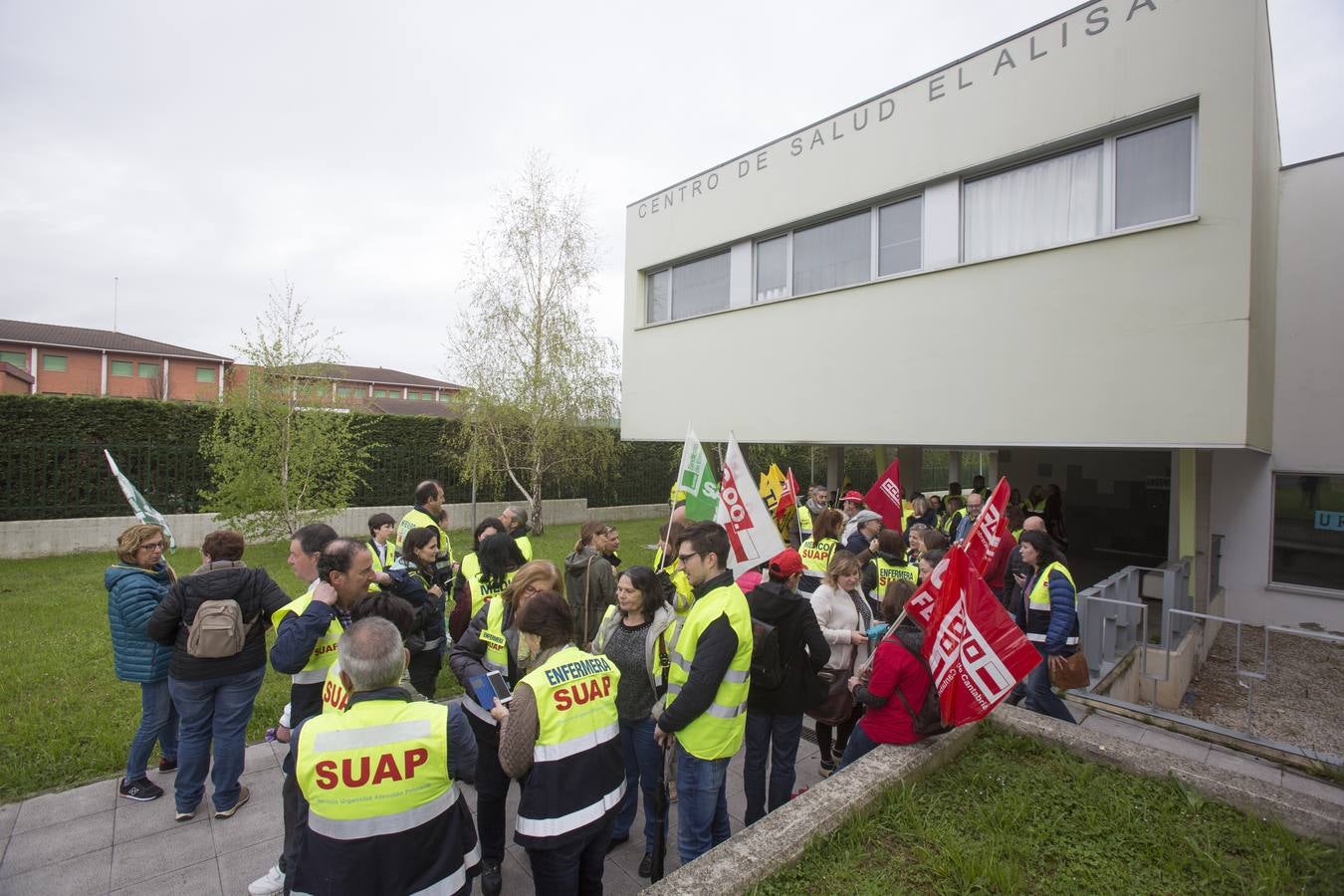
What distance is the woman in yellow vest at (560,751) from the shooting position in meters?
2.75

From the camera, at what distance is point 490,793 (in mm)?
3551

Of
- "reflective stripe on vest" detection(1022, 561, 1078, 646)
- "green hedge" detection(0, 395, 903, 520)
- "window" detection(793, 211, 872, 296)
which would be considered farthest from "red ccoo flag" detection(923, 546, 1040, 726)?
"green hedge" detection(0, 395, 903, 520)

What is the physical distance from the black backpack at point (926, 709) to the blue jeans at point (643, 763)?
1.49 metres

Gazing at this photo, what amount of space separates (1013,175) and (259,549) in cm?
1539

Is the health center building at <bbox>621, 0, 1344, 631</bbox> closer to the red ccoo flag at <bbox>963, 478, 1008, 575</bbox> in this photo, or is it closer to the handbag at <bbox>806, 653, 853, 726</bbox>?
the red ccoo flag at <bbox>963, 478, 1008, 575</bbox>

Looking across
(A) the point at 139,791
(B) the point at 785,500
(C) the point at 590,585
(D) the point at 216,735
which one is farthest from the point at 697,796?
(B) the point at 785,500

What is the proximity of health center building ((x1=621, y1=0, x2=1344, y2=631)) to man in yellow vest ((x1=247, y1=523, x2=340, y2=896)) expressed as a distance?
7519mm

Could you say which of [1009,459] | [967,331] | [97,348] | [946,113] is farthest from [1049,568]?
[97,348]

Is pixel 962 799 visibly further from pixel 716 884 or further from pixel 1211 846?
pixel 716 884

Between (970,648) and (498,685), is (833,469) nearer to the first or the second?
(970,648)

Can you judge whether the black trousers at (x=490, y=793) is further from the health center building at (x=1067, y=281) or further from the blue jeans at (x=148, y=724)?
the health center building at (x=1067, y=281)

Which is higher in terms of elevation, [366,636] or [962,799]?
[366,636]

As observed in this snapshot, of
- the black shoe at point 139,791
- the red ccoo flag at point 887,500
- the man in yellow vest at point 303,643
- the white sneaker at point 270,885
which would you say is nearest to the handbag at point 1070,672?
the red ccoo flag at point 887,500

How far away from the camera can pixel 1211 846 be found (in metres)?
3.23
